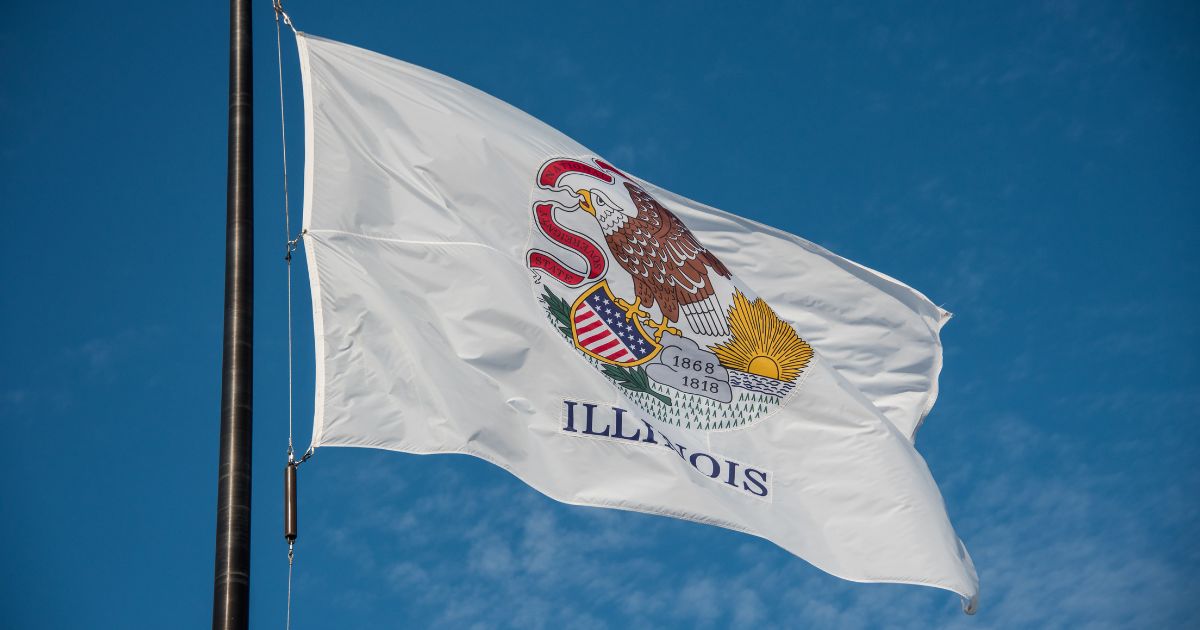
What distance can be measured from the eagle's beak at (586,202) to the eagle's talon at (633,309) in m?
1.06

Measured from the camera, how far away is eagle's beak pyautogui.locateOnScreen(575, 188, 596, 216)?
13953 millimetres

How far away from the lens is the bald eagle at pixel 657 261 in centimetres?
1383

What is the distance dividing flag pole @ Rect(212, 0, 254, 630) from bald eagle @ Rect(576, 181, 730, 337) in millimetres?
4014

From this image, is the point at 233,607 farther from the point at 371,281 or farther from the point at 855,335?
the point at 855,335

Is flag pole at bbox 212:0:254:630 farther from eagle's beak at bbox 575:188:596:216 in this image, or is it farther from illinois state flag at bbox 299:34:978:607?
eagle's beak at bbox 575:188:596:216

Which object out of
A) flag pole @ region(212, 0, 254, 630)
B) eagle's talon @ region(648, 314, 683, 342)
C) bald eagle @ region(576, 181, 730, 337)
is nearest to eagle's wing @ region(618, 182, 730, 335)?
bald eagle @ region(576, 181, 730, 337)

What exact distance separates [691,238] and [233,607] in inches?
299

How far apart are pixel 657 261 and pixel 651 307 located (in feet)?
2.05

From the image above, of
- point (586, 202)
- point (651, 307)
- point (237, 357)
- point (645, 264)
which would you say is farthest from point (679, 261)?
point (237, 357)

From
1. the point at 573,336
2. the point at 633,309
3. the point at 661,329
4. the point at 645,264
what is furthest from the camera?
the point at 645,264

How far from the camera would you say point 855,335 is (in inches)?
639

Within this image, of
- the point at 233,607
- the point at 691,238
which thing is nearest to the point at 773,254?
the point at 691,238

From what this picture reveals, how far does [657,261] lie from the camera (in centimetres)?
1411

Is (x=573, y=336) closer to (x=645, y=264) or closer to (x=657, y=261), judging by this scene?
(x=645, y=264)
